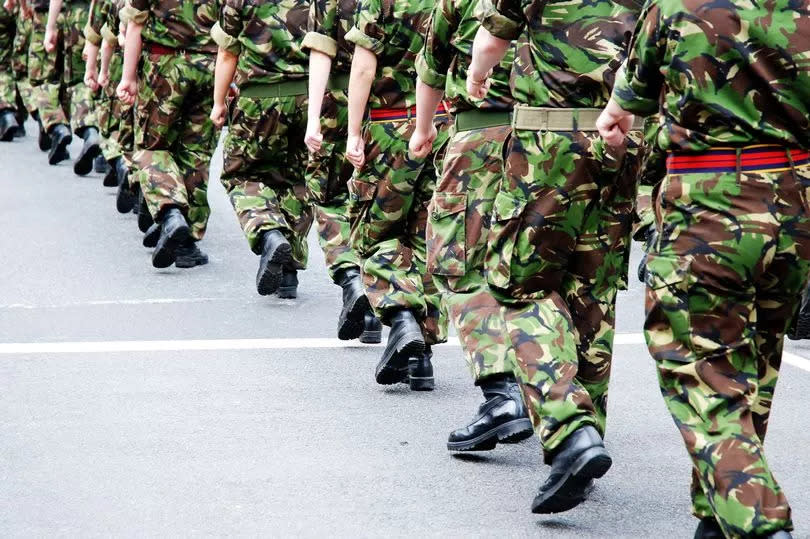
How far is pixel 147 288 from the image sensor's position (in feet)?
29.7

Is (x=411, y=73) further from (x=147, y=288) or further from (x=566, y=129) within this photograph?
(x=147, y=288)

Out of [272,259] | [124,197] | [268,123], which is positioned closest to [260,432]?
[272,259]

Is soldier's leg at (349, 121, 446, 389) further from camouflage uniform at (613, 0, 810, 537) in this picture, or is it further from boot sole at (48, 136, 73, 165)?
boot sole at (48, 136, 73, 165)

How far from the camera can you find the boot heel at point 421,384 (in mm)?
6707

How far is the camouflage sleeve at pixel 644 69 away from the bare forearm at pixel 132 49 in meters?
5.60

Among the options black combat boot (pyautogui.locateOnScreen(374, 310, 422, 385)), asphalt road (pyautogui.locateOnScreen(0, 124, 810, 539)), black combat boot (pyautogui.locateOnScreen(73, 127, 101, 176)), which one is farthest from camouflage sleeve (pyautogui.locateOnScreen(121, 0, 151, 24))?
black combat boot (pyautogui.locateOnScreen(73, 127, 101, 176))

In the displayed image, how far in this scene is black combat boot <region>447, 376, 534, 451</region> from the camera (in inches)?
212

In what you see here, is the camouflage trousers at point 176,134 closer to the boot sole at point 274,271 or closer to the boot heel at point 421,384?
the boot sole at point 274,271

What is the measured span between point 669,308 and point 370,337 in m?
3.59

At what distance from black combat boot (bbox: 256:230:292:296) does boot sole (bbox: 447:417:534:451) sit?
281 centimetres

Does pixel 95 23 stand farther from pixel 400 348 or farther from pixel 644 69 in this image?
pixel 644 69

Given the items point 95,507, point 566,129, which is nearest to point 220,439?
point 95,507

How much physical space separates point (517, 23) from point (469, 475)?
1.64 metres

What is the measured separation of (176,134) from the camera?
9.76 metres
